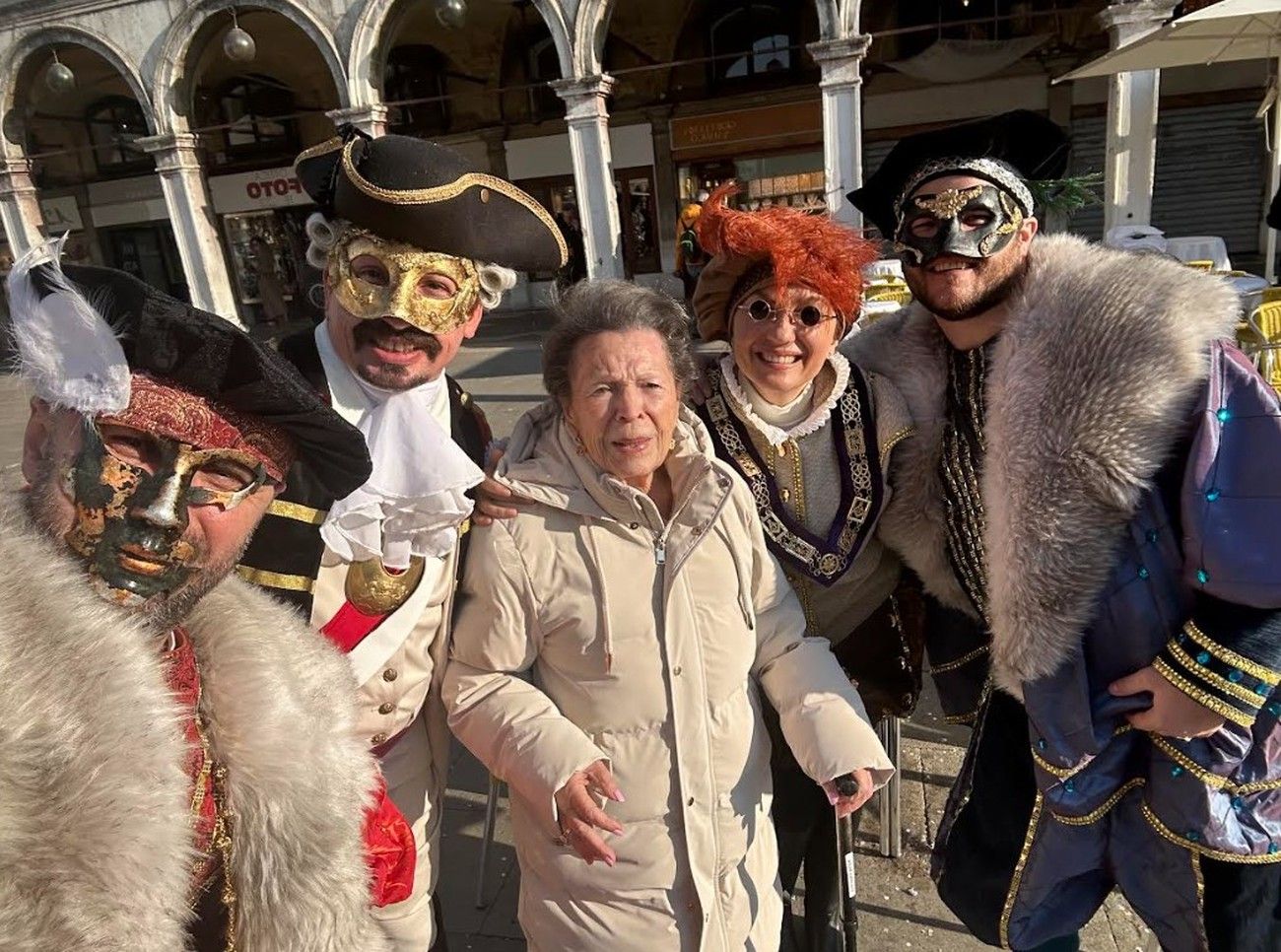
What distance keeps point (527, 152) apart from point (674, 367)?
590 inches

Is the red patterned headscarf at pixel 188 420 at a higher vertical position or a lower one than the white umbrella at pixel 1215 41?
lower

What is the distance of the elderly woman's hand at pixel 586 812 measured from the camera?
1562 millimetres

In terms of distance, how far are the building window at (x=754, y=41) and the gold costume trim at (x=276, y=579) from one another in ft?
47.6

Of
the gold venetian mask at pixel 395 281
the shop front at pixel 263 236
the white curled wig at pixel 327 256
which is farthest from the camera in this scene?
the shop front at pixel 263 236

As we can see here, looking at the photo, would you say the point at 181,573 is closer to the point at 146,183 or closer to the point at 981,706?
the point at 981,706

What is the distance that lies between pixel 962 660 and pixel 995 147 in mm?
1349

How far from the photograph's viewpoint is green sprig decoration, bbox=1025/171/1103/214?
2.08 meters

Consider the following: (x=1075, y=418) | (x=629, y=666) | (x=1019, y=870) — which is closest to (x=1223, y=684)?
(x=1075, y=418)

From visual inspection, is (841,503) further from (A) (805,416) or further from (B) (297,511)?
(B) (297,511)

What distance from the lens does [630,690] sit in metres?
1.71

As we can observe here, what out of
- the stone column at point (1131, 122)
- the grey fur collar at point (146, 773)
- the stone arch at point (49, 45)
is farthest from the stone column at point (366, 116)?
the grey fur collar at point (146, 773)

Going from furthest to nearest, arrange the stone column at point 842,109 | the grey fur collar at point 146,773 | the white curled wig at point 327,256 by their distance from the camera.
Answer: the stone column at point 842,109
the white curled wig at point 327,256
the grey fur collar at point 146,773

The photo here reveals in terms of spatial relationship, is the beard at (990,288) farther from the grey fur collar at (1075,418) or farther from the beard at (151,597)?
the beard at (151,597)

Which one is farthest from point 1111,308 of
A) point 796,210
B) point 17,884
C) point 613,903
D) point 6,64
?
point 6,64
